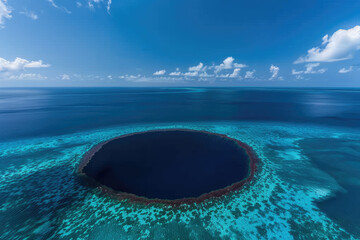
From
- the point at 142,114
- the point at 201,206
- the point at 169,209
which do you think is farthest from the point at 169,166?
the point at 142,114

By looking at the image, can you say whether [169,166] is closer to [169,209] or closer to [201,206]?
[169,209]

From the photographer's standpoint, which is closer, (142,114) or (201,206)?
(201,206)

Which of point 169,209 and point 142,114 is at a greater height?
point 142,114

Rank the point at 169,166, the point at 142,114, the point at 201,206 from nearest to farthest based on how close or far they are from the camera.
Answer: the point at 201,206
the point at 169,166
the point at 142,114

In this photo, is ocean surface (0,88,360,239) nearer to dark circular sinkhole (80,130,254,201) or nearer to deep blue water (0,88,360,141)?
dark circular sinkhole (80,130,254,201)

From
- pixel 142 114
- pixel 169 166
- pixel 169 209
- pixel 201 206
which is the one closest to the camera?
pixel 169 209

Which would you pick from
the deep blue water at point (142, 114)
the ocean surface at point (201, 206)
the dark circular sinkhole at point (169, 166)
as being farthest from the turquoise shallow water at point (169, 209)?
the deep blue water at point (142, 114)

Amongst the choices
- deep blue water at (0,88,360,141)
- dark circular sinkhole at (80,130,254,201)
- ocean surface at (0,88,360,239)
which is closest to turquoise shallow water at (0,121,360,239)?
ocean surface at (0,88,360,239)
